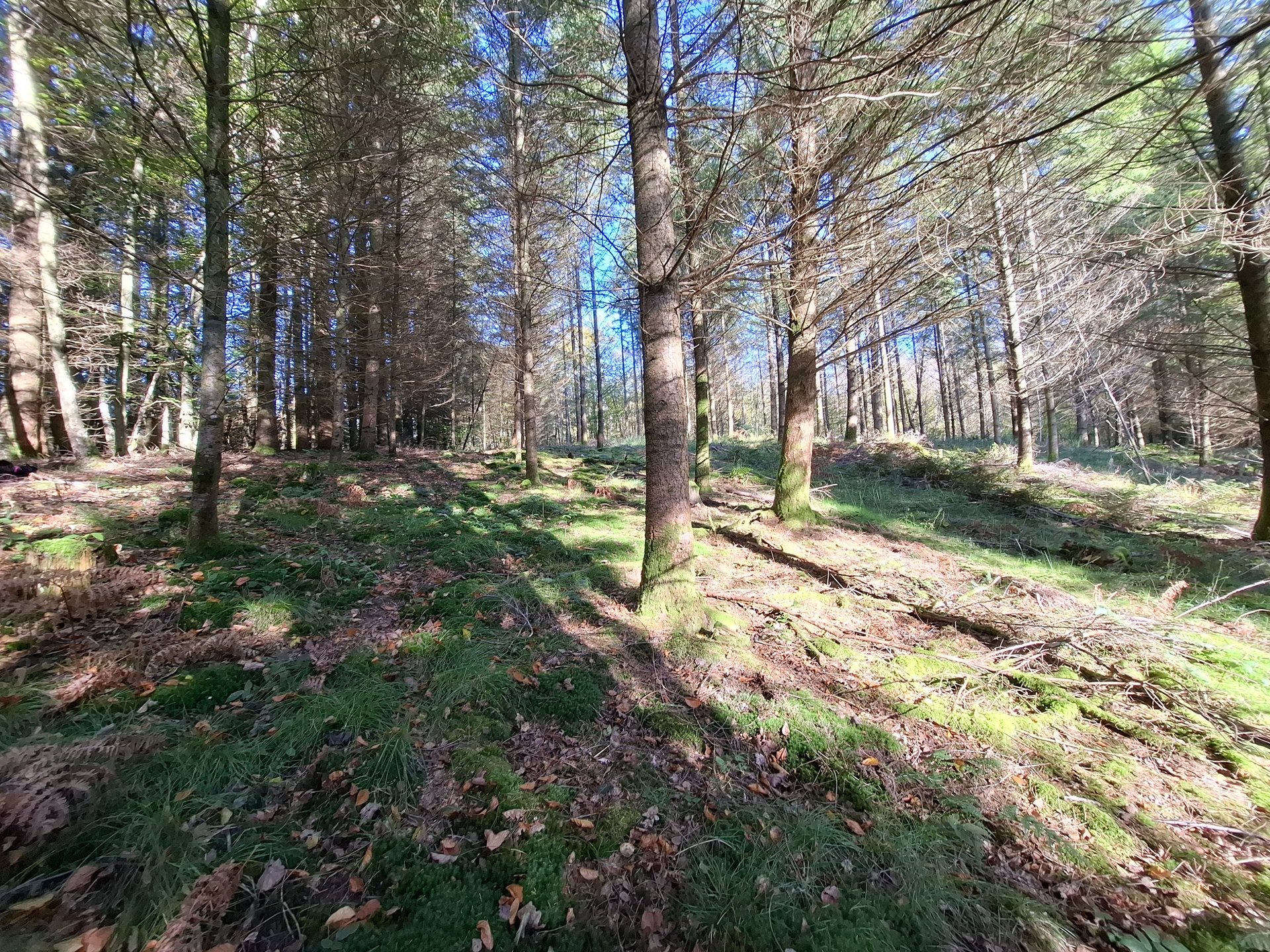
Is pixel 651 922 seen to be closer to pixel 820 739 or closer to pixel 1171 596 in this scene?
pixel 820 739

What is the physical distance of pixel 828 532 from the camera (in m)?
7.23

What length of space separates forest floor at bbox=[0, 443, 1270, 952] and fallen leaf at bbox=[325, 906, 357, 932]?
2 cm

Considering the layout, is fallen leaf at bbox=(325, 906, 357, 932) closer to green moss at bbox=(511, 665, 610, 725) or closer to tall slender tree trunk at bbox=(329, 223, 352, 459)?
green moss at bbox=(511, 665, 610, 725)

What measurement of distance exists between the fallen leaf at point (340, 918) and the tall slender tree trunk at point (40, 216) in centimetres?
997

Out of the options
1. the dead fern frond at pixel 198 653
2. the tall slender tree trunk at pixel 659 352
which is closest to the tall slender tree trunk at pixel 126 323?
the dead fern frond at pixel 198 653

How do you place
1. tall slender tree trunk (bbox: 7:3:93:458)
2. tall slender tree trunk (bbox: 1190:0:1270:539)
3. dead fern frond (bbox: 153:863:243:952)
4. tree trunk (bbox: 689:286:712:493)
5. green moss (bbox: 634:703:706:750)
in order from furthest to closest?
tree trunk (bbox: 689:286:712:493) < tall slender tree trunk (bbox: 7:3:93:458) < tall slender tree trunk (bbox: 1190:0:1270:539) < green moss (bbox: 634:703:706:750) < dead fern frond (bbox: 153:863:243:952)

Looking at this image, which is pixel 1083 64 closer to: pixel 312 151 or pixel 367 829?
pixel 312 151

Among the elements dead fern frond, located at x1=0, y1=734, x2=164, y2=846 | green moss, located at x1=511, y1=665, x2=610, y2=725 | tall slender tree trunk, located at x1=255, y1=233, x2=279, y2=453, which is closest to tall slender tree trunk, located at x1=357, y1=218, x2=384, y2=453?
tall slender tree trunk, located at x1=255, y1=233, x2=279, y2=453

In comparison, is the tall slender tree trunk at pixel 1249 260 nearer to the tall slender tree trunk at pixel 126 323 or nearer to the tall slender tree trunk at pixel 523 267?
the tall slender tree trunk at pixel 523 267

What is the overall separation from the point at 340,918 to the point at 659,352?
409 cm

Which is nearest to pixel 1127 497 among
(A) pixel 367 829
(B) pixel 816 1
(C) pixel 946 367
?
(B) pixel 816 1

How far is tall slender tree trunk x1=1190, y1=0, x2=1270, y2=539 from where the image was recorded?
5.32m

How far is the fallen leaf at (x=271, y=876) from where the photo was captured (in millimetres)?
2049

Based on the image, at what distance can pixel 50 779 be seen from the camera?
2113 millimetres
